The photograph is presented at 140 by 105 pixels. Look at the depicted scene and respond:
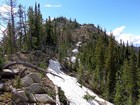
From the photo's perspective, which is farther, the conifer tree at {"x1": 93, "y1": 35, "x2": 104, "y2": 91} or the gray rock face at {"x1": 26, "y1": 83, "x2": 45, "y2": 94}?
the conifer tree at {"x1": 93, "y1": 35, "x2": 104, "y2": 91}

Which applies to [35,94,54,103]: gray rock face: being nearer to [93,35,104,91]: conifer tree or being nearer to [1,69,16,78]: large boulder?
[1,69,16,78]: large boulder

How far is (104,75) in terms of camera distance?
5869 cm

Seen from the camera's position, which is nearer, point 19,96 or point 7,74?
point 19,96

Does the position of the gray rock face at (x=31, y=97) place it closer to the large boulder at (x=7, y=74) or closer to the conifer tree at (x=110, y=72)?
the large boulder at (x=7, y=74)

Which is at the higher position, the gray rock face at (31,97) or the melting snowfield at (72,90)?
the gray rock face at (31,97)

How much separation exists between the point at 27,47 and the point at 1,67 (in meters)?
39.5

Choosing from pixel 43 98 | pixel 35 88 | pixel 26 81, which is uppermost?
pixel 26 81

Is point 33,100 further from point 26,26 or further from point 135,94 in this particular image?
point 26,26

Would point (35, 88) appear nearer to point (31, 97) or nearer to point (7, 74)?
point (31, 97)

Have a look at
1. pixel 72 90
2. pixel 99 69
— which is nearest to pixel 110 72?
pixel 99 69

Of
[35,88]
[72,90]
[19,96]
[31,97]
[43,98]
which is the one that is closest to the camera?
[19,96]

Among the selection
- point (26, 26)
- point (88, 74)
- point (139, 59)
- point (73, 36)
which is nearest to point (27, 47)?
point (26, 26)

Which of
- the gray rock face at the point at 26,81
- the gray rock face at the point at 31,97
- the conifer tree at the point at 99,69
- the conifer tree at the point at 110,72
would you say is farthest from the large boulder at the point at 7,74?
the conifer tree at the point at 99,69

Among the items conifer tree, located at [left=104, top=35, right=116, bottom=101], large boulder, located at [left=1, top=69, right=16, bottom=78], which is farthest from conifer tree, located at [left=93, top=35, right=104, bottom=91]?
large boulder, located at [left=1, top=69, right=16, bottom=78]
